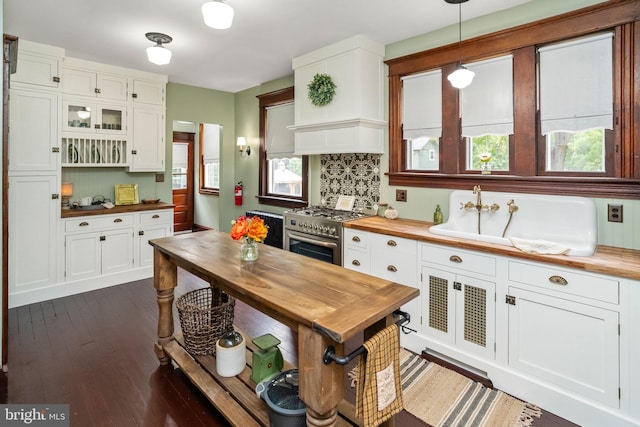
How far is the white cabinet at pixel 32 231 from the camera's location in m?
3.66

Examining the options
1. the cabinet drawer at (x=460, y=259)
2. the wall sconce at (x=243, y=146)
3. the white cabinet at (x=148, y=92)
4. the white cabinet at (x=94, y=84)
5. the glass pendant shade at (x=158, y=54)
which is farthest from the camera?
the wall sconce at (x=243, y=146)

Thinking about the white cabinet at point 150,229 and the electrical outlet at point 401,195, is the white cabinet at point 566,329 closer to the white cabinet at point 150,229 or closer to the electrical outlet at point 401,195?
the electrical outlet at point 401,195

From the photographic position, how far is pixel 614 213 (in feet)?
7.79

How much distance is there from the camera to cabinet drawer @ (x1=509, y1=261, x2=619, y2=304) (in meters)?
1.92

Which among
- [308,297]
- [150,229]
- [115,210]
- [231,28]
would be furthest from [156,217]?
[308,297]

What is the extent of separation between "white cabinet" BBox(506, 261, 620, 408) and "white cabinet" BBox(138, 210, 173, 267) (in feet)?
14.0

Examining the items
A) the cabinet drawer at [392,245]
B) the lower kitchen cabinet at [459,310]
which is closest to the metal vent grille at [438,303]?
the lower kitchen cabinet at [459,310]

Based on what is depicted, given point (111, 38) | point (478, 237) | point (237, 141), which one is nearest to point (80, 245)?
point (111, 38)

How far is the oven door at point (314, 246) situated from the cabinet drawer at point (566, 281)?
5.20ft

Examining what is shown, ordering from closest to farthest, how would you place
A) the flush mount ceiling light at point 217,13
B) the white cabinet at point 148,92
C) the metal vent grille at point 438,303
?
the flush mount ceiling light at point 217,13, the metal vent grille at point 438,303, the white cabinet at point 148,92

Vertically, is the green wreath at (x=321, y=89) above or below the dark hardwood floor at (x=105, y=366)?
above

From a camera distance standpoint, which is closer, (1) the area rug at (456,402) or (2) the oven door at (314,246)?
(1) the area rug at (456,402)

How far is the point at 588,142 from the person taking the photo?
8.30 feet

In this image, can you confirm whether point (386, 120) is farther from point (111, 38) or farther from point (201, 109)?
point (201, 109)
